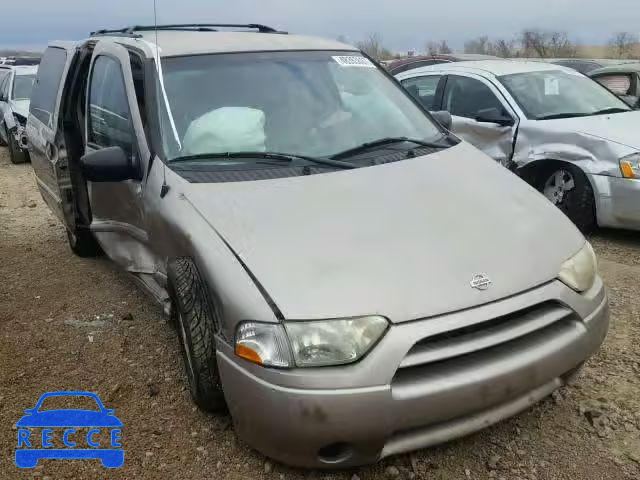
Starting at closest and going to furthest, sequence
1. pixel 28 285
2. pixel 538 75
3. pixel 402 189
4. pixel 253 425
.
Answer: pixel 253 425 < pixel 402 189 < pixel 28 285 < pixel 538 75

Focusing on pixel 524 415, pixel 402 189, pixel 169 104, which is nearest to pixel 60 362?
pixel 169 104

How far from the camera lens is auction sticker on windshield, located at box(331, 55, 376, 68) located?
3.84m

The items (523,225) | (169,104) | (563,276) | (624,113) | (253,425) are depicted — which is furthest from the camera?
(624,113)

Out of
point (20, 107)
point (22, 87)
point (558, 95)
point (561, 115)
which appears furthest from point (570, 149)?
point (22, 87)

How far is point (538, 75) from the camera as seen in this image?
623cm

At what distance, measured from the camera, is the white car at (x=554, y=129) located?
498 centimetres

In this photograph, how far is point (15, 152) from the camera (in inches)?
434

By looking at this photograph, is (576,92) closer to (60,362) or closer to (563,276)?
(563,276)

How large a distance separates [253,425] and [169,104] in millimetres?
1792

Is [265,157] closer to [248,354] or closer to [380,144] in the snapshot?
[380,144]

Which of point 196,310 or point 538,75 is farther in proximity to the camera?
point 538,75

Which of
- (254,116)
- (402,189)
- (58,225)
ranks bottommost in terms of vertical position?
(58,225)

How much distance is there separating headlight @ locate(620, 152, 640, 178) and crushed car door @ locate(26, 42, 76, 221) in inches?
167

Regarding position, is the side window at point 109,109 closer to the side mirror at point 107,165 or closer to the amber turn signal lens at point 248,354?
the side mirror at point 107,165
